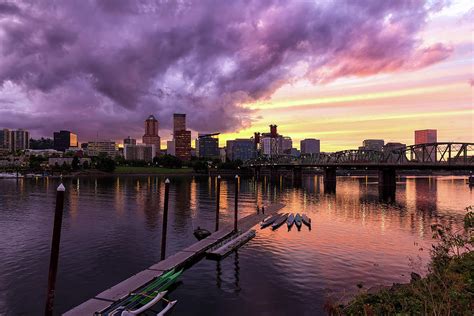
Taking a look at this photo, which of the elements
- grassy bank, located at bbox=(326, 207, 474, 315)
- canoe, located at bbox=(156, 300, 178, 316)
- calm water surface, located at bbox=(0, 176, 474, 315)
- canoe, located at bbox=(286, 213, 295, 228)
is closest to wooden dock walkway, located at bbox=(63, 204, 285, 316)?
calm water surface, located at bbox=(0, 176, 474, 315)

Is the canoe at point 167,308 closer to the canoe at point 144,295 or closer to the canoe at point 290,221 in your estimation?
the canoe at point 144,295

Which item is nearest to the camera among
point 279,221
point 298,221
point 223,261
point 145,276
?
point 145,276

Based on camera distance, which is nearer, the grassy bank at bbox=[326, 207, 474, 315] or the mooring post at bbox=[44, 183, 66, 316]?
the grassy bank at bbox=[326, 207, 474, 315]

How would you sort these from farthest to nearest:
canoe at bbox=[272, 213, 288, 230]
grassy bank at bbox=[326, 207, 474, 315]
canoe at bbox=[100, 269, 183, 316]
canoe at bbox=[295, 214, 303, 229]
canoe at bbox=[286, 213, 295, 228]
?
1. canoe at bbox=[295, 214, 303, 229]
2. canoe at bbox=[286, 213, 295, 228]
3. canoe at bbox=[272, 213, 288, 230]
4. canoe at bbox=[100, 269, 183, 316]
5. grassy bank at bbox=[326, 207, 474, 315]

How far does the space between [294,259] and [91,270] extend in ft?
69.4

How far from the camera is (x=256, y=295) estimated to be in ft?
94.0

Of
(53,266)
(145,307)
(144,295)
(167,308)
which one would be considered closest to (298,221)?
(167,308)

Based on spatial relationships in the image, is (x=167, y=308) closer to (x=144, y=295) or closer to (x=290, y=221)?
(x=144, y=295)

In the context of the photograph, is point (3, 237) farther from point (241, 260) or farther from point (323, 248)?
point (323, 248)

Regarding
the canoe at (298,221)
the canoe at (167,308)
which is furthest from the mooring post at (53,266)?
the canoe at (298,221)

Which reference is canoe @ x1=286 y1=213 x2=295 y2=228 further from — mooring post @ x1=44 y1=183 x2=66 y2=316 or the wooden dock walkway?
mooring post @ x1=44 y1=183 x2=66 y2=316

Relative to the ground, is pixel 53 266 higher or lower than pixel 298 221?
higher

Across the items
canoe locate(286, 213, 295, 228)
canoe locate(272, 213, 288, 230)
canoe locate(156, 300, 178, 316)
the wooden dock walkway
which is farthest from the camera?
canoe locate(286, 213, 295, 228)

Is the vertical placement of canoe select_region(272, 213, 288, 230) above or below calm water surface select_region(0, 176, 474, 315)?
above
